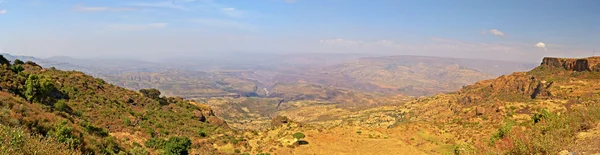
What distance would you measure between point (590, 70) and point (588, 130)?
78997 mm

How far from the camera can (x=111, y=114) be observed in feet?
117

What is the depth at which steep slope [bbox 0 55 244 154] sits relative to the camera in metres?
24.1

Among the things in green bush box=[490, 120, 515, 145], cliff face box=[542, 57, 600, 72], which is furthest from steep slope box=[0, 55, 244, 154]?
cliff face box=[542, 57, 600, 72]

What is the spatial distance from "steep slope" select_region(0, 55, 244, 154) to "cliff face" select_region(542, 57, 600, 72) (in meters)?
77.4

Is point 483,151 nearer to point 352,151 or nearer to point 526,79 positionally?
point 352,151

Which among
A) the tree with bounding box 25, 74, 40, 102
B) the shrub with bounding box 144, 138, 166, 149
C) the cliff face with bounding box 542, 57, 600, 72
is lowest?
the shrub with bounding box 144, 138, 166, 149

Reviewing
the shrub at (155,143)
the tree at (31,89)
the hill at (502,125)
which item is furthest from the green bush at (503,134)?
the tree at (31,89)

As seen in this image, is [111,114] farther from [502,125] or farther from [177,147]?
[502,125]

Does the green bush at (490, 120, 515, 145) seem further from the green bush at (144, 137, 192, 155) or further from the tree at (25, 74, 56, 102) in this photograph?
the tree at (25, 74, 56, 102)

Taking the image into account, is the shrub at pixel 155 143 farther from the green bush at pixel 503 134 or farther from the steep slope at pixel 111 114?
the green bush at pixel 503 134

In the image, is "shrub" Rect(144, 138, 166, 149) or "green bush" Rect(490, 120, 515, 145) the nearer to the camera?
"green bush" Rect(490, 120, 515, 145)

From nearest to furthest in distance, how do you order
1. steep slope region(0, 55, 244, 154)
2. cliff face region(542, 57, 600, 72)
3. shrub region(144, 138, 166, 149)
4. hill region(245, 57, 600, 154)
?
hill region(245, 57, 600, 154) < steep slope region(0, 55, 244, 154) < shrub region(144, 138, 166, 149) < cliff face region(542, 57, 600, 72)

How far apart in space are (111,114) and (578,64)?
92338 mm

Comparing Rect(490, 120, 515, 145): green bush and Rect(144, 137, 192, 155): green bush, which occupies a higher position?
Rect(490, 120, 515, 145): green bush
